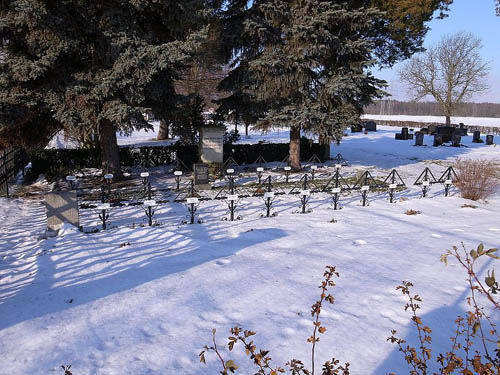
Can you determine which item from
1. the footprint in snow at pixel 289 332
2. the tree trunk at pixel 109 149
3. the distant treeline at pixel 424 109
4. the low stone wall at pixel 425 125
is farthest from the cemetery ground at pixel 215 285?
the distant treeline at pixel 424 109

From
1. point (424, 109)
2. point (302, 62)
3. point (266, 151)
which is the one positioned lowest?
point (266, 151)

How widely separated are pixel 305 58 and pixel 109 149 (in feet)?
29.9

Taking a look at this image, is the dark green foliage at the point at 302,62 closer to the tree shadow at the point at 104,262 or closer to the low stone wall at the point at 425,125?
the tree shadow at the point at 104,262

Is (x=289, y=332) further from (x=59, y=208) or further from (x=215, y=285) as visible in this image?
(x=59, y=208)

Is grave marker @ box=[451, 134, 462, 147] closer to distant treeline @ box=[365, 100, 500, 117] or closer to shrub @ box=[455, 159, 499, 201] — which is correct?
shrub @ box=[455, 159, 499, 201]

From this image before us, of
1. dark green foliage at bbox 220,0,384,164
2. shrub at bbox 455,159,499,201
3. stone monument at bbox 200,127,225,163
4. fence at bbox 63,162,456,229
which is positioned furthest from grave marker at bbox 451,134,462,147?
stone monument at bbox 200,127,225,163

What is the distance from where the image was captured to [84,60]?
13.8 meters

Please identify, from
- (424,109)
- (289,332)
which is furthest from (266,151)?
(424,109)

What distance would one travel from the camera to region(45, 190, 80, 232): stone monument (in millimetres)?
8562

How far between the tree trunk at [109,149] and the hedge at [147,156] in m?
2.04

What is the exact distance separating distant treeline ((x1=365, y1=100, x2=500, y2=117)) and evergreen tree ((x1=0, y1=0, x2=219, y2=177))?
8804 cm

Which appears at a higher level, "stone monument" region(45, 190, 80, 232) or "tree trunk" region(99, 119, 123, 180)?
"tree trunk" region(99, 119, 123, 180)

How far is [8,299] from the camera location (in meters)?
5.39

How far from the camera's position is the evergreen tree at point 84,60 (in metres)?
12.1
